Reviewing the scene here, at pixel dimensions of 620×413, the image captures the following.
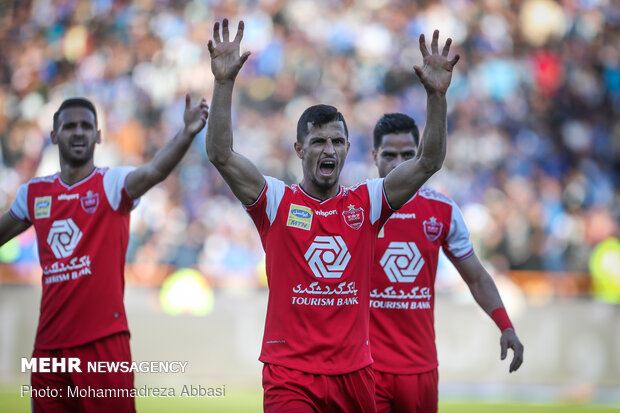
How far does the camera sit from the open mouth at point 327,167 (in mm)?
4961

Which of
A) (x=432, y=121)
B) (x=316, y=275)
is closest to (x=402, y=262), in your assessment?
(x=316, y=275)

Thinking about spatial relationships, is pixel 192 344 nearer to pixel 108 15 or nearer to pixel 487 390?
pixel 487 390

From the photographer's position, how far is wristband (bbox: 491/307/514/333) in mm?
5738

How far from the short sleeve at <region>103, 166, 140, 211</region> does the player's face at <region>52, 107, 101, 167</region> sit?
0.25m

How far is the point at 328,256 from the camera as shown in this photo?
16.1 feet

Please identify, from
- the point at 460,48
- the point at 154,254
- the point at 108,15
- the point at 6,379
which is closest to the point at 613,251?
the point at 460,48

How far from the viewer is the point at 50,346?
18.5 feet

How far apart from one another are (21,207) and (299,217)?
7.95 feet

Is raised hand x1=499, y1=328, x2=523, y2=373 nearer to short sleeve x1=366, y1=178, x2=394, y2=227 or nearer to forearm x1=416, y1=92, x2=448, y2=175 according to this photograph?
short sleeve x1=366, y1=178, x2=394, y2=227

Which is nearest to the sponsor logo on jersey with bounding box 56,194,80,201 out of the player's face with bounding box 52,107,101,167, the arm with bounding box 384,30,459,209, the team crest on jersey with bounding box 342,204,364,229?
the player's face with bounding box 52,107,101,167

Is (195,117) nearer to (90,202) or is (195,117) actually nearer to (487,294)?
(90,202)

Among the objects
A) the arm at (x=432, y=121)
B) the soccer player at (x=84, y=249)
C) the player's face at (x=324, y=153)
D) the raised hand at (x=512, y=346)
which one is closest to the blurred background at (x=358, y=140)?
the soccer player at (x=84, y=249)

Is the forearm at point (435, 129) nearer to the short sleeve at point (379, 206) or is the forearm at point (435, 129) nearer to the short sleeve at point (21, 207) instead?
the short sleeve at point (379, 206)

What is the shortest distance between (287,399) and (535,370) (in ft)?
27.0
